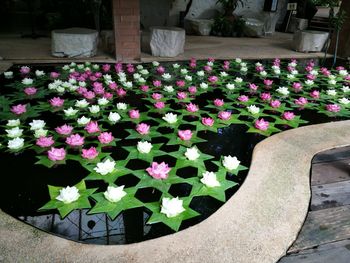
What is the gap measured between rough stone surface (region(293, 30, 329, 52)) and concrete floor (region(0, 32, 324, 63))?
0.63 ft

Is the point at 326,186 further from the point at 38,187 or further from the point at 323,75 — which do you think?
the point at 323,75

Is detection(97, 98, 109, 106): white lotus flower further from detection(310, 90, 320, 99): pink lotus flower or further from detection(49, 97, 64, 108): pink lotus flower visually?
detection(310, 90, 320, 99): pink lotus flower

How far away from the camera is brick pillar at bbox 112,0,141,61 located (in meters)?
4.78

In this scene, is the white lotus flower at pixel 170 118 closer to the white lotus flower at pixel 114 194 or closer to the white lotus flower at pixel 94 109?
the white lotus flower at pixel 94 109

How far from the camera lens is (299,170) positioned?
2.18 metres

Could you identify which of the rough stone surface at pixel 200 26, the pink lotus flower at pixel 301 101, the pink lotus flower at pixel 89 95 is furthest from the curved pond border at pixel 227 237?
the rough stone surface at pixel 200 26

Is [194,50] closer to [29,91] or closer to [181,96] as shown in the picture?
[181,96]

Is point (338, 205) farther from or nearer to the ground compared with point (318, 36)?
nearer to the ground

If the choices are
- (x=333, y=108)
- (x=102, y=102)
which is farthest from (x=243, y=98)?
(x=102, y=102)

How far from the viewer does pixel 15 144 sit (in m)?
2.23

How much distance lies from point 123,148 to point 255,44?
20.1ft

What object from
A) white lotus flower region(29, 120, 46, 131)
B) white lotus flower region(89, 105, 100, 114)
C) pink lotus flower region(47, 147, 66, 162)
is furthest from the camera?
white lotus flower region(89, 105, 100, 114)

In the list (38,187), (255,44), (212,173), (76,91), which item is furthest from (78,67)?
(255,44)

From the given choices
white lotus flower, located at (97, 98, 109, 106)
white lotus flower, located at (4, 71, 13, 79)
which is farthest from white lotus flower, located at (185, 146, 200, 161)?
white lotus flower, located at (4, 71, 13, 79)
